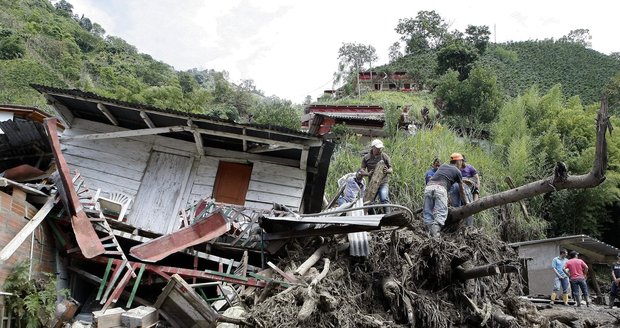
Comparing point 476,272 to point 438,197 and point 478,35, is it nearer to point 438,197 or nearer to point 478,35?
point 438,197

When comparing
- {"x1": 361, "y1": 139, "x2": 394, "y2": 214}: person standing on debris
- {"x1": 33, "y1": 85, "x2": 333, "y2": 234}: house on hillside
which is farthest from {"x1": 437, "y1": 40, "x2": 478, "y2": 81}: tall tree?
{"x1": 33, "y1": 85, "x2": 333, "y2": 234}: house on hillside

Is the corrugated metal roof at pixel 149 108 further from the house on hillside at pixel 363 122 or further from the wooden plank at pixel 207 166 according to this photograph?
the house on hillside at pixel 363 122

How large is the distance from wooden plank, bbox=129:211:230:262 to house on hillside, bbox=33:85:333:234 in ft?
6.38

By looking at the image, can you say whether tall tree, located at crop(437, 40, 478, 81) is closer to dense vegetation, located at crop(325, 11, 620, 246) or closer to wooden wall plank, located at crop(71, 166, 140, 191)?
dense vegetation, located at crop(325, 11, 620, 246)

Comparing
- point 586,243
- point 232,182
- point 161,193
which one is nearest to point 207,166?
point 232,182

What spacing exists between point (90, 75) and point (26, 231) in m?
37.0

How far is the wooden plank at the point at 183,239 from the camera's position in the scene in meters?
7.26

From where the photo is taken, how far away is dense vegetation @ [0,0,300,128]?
25938 millimetres

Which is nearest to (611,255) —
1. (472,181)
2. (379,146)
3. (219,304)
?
(472,181)

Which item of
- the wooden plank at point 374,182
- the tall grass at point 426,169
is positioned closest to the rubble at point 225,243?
the wooden plank at point 374,182

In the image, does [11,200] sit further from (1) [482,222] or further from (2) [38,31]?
(2) [38,31]

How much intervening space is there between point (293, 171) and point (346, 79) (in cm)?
4452

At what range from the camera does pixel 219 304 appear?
6.62 meters

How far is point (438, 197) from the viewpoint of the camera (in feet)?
25.8
